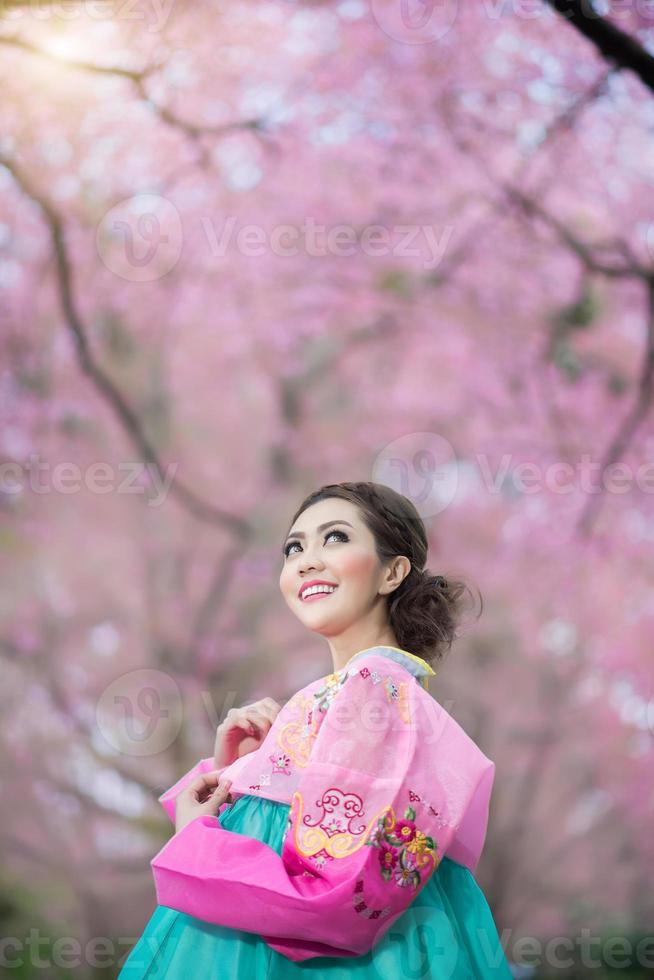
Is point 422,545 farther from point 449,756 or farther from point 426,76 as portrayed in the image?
point 426,76

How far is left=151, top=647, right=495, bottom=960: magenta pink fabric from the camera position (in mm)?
1177

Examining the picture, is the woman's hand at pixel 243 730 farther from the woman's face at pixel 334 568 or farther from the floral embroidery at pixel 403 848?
the floral embroidery at pixel 403 848

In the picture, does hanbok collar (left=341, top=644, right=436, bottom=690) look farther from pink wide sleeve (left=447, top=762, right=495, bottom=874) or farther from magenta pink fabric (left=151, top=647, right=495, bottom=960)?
pink wide sleeve (left=447, top=762, right=495, bottom=874)

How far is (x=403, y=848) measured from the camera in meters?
1.21

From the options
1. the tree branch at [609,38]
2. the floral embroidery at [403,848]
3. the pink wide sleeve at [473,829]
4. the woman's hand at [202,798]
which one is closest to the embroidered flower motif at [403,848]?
A: the floral embroidery at [403,848]

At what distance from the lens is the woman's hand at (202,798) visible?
4.37ft

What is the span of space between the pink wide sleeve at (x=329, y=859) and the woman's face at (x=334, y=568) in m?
0.19

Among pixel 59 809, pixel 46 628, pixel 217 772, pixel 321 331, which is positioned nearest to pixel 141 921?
pixel 59 809

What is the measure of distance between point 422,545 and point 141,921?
3475 mm

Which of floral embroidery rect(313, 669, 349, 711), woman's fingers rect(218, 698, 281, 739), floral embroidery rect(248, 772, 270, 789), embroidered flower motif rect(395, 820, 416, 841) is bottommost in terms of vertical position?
woman's fingers rect(218, 698, 281, 739)

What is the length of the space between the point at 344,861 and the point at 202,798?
29 centimetres

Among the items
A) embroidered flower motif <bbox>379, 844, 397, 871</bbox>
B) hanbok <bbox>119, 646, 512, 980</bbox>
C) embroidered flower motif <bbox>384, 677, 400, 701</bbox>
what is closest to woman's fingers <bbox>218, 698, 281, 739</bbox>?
hanbok <bbox>119, 646, 512, 980</bbox>

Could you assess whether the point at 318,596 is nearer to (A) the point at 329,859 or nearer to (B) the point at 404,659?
→ (B) the point at 404,659

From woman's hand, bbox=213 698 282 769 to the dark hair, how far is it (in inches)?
8.8
